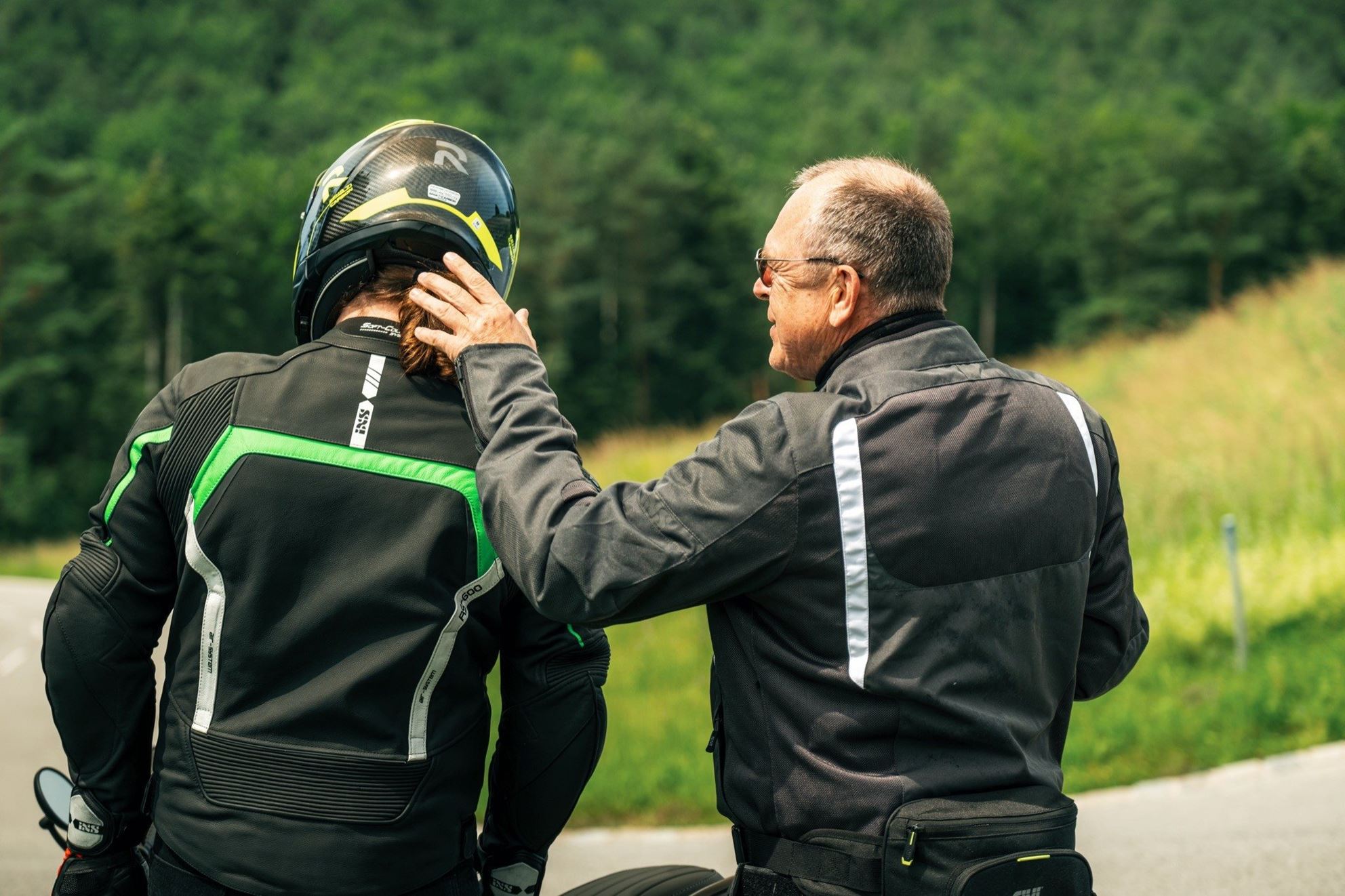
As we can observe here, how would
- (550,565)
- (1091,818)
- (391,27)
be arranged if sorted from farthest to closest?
(391,27) < (1091,818) < (550,565)

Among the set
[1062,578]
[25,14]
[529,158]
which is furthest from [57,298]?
[25,14]

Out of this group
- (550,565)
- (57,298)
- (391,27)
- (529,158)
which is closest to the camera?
(550,565)

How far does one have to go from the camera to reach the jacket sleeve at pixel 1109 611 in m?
2.66

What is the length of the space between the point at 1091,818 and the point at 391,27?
129 m

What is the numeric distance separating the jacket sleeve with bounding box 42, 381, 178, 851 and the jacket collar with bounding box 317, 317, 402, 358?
31 centimetres

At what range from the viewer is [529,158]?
62.2 m

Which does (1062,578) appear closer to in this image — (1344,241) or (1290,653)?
(1290,653)

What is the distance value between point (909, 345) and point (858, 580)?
481mm

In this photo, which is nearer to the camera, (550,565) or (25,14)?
(550,565)

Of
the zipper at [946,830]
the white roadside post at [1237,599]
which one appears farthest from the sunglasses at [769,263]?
the white roadside post at [1237,599]

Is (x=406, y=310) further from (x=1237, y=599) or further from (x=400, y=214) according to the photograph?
(x=1237, y=599)

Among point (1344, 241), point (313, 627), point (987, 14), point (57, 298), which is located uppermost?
point (987, 14)

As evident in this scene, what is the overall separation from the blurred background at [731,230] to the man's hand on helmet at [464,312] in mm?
5150

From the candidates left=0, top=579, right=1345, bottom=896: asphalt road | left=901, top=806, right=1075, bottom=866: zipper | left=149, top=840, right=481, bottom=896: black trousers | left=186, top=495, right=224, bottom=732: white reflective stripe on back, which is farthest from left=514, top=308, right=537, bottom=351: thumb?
left=0, top=579, right=1345, bottom=896: asphalt road
